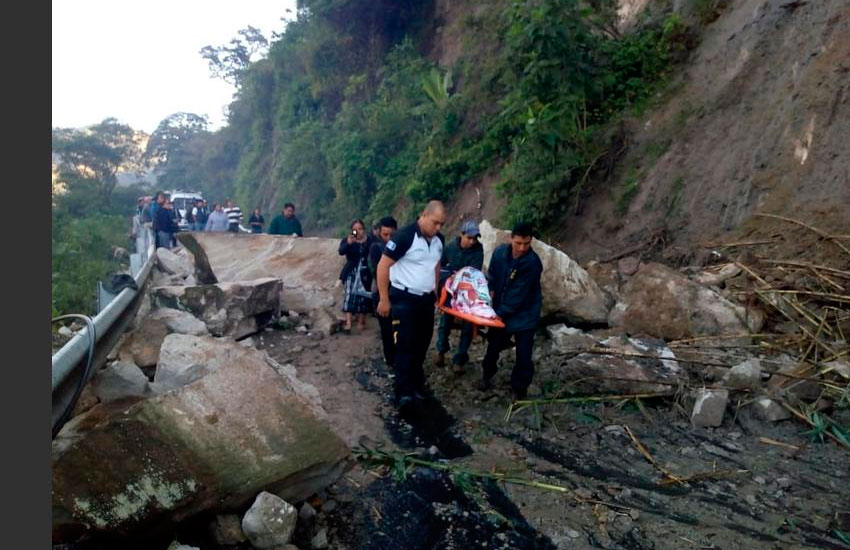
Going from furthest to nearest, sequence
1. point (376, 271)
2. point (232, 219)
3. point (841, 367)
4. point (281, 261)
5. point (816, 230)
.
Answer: point (232, 219) < point (281, 261) < point (816, 230) < point (376, 271) < point (841, 367)

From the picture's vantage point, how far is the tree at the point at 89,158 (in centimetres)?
2727

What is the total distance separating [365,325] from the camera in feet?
26.4

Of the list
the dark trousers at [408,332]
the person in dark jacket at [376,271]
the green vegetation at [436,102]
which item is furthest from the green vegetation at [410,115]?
the dark trousers at [408,332]

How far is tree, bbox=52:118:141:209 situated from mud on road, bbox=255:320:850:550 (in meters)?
26.7

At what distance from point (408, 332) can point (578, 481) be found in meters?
1.82

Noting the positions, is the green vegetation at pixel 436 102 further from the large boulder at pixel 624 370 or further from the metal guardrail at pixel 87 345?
the metal guardrail at pixel 87 345

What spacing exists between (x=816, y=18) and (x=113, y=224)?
22048mm

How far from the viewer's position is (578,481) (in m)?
3.75

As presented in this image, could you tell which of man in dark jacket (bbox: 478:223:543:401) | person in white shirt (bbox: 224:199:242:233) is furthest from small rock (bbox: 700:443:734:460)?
person in white shirt (bbox: 224:199:242:233)

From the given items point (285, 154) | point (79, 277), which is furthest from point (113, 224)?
point (79, 277)

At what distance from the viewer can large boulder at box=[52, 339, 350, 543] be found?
2449mm

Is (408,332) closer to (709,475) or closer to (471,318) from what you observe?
(471,318)

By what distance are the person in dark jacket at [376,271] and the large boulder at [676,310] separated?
8.17ft

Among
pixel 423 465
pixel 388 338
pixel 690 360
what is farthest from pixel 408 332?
pixel 690 360
